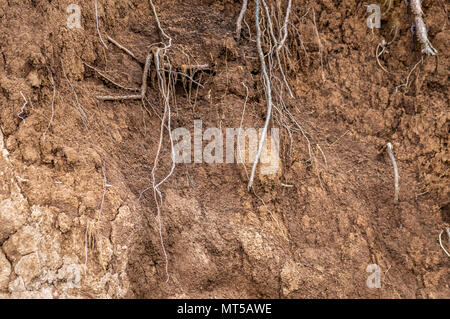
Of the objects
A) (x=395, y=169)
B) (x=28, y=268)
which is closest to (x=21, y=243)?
(x=28, y=268)

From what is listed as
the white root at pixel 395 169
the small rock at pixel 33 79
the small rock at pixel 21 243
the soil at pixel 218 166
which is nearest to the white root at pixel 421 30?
the soil at pixel 218 166

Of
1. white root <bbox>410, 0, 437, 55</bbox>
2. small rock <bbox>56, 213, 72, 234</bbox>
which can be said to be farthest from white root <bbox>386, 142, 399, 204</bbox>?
small rock <bbox>56, 213, 72, 234</bbox>

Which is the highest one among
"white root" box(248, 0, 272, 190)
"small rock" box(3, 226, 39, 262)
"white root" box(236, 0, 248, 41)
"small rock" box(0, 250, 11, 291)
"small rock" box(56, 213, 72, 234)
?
"white root" box(236, 0, 248, 41)

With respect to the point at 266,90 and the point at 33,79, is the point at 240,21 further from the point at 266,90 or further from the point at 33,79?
the point at 33,79

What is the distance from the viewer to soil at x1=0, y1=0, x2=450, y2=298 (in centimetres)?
302

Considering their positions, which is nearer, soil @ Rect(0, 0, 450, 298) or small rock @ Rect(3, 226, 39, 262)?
small rock @ Rect(3, 226, 39, 262)

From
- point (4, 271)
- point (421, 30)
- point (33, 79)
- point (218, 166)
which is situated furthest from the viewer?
point (421, 30)

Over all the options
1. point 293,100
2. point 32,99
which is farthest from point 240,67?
point 32,99

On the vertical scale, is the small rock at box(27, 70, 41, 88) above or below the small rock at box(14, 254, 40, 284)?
above

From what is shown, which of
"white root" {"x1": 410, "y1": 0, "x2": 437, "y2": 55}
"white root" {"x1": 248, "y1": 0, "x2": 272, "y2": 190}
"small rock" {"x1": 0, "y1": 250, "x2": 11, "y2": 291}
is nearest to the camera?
"small rock" {"x1": 0, "y1": 250, "x2": 11, "y2": 291}

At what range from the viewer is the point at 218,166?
350cm

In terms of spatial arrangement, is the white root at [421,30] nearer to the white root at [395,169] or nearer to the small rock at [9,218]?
the white root at [395,169]

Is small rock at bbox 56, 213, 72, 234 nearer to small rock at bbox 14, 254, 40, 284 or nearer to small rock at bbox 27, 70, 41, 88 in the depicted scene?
small rock at bbox 14, 254, 40, 284

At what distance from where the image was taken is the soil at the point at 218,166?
9.91 feet
